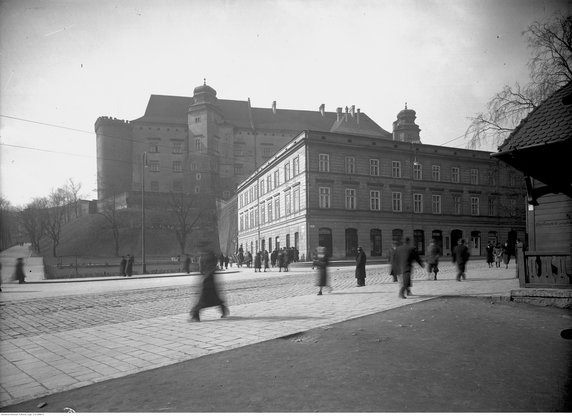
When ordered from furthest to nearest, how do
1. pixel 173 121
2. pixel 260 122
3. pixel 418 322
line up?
pixel 260 122 → pixel 173 121 → pixel 418 322

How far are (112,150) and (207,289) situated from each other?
83.3m

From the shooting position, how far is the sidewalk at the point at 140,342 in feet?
15.5

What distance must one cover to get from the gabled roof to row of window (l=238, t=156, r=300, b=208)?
31.2 metres

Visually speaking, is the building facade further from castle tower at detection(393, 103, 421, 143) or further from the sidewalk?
the sidewalk

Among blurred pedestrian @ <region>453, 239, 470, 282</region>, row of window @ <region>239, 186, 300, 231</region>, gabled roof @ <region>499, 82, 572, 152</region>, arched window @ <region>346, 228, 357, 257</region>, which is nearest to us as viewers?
gabled roof @ <region>499, 82, 572, 152</region>

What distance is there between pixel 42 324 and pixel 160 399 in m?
6.53

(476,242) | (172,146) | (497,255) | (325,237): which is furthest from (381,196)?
(172,146)

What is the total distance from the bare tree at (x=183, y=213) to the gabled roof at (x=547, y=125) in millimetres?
56115

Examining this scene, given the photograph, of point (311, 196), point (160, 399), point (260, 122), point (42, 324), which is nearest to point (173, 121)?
point (260, 122)

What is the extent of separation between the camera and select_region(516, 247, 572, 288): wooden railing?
28.0 ft

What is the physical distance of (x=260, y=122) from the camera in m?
87.2

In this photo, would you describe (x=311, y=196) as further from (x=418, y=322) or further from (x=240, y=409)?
(x=240, y=409)

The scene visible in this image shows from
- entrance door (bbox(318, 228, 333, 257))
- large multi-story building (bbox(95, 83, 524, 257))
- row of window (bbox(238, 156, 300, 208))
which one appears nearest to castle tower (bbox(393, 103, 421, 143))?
large multi-story building (bbox(95, 83, 524, 257))

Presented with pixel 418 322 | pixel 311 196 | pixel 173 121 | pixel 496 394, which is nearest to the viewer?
pixel 496 394
